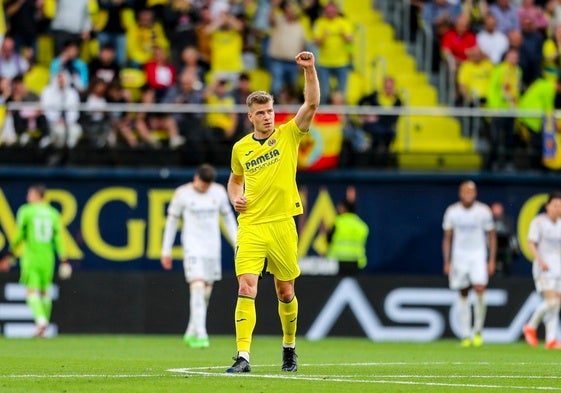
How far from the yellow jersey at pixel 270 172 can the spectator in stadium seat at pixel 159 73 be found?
1239cm

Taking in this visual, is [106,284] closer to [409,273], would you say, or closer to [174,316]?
[174,316]

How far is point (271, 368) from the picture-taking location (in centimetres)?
1358

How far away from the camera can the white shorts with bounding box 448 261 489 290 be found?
2180 centimetres

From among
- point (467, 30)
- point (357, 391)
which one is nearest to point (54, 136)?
point (467, 30)

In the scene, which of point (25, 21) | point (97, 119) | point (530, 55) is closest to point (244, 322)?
point (97, 119)

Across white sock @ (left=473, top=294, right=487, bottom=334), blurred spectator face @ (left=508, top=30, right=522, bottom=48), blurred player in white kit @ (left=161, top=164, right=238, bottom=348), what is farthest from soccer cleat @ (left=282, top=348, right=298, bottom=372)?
blurred spectator face @ (left=508, top=30, right=522, bottom=48)

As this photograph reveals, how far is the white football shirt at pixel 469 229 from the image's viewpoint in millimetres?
22016

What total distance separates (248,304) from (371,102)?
1302cm

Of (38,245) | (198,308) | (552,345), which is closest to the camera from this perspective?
(198,308)

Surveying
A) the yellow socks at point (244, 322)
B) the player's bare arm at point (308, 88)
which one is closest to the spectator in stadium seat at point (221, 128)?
the player's bare arm at point (308, 88)

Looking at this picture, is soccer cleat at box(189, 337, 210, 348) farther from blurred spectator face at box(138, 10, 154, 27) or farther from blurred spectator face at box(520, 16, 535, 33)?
blurred spectator face at box(520, 16, 535, 33)

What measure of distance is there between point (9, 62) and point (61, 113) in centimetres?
157

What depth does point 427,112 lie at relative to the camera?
81.2 feet

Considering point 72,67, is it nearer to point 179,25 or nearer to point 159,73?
point 159,73
